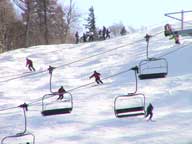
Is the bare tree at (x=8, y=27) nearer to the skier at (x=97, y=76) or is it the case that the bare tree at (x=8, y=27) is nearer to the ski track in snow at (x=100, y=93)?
the ski track in snow at (x=100, y=93)

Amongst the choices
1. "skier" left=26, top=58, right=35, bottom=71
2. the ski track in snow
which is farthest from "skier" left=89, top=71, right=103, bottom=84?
"skier" left=26, top=58, right=35, bottom=71

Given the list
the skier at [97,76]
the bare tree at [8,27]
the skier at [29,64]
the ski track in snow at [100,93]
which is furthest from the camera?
the bare tree at [8,27]

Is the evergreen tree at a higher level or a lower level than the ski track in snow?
higher

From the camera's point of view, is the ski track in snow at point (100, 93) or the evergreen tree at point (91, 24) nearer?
the ski track in snow at point (100, 93)

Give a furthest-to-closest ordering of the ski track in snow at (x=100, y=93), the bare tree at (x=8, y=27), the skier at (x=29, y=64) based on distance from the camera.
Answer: the bare tree at (x=8, y=27)
the skier at (x=29, y=64)
the ski track in snow at (x=100, y=93)

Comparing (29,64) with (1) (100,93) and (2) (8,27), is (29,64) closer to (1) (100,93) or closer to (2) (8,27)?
(1) (100,93)

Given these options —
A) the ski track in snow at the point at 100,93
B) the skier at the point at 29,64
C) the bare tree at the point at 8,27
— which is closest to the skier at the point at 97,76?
the ski track in snow at the point at 100,93

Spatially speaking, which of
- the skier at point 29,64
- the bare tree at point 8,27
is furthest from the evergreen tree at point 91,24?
the skier at point 29,64

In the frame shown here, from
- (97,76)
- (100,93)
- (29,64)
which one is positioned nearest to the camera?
(97,76)

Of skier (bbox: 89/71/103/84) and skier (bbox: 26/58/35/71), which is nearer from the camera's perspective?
skier (bbox: 89/71/103/84)

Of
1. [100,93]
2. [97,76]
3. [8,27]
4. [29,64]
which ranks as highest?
[8,27]

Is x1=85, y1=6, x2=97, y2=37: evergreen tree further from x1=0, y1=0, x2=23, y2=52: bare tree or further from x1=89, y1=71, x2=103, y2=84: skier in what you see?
x1=89, y1=71, x2=103, y2=84: skier

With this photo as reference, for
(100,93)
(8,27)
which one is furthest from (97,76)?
(8,27)

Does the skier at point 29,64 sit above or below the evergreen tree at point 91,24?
below
